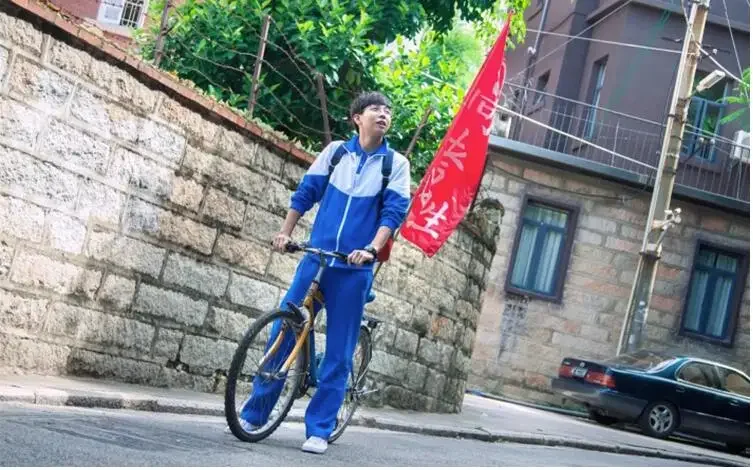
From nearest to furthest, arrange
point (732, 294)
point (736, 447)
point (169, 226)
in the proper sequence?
point (169, 226) < point (736, 447) < point (732, 294)

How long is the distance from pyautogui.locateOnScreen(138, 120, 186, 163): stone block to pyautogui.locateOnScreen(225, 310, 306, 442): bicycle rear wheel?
2.15 metres

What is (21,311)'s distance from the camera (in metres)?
8.43

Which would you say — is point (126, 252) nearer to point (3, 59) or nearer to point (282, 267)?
point (3, 59)

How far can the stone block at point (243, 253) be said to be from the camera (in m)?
10.2

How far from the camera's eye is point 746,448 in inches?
858

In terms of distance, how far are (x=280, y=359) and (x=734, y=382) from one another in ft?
50.1

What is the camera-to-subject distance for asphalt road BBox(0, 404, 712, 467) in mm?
5699

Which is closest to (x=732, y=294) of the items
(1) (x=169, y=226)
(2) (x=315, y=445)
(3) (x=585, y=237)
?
(3) (x=585, y=237)

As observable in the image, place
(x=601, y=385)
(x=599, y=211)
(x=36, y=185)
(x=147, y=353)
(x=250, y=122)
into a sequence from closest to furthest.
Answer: (x=36, y=185), (x=147, y=353), (x=250, y=122), (x=601, y=385), (x=599, y=211)

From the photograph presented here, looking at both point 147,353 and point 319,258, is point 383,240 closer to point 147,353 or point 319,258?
point 319,258

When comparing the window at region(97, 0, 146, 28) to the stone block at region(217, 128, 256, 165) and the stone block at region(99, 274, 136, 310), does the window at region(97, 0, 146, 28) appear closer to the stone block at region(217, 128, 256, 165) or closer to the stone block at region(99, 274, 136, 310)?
the stone block at region(217, 128, 256, 165)

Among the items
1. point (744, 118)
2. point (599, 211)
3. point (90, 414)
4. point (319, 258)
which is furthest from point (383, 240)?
point (744, 118)

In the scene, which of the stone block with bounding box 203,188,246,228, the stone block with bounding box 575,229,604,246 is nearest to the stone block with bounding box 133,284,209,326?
the stone block with bounding box 203,188,246,228

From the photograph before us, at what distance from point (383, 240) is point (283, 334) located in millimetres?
759
